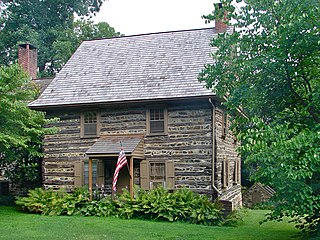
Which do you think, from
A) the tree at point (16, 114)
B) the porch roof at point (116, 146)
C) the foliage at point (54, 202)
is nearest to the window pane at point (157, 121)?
the porch roof at point (116, 146)

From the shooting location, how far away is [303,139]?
8695mm

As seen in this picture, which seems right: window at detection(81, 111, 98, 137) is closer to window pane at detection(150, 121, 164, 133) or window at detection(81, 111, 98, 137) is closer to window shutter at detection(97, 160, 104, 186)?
window shutter at detection(97, 160, 104, 186)

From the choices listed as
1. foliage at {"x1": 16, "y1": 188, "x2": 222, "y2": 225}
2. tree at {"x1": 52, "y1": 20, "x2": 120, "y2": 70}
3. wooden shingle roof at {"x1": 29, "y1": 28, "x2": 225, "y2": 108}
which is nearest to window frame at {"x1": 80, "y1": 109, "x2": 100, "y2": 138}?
wooden shingle roof at {"x1": 29, "y1": 28, "x2": 225, "y2": 108}

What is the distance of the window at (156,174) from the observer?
55.4 ft

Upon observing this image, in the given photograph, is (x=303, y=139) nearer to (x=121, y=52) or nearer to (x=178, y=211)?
(x=178, y=211)

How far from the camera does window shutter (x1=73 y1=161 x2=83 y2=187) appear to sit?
18.1m

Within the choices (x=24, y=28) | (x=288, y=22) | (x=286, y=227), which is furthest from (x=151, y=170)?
(x=24, y=28)

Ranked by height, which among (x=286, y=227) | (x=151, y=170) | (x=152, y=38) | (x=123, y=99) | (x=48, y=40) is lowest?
(x=286, y=227)

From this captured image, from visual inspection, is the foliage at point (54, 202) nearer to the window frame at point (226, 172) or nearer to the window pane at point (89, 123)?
the window pane at point (89, 123)

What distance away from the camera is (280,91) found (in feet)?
35.9

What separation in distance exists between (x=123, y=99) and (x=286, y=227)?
783 centimetres

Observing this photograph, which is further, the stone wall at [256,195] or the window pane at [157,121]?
the stone wall at [256,195]

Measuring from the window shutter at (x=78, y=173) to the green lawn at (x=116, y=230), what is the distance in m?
2.65

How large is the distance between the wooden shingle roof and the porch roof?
5.08ft
